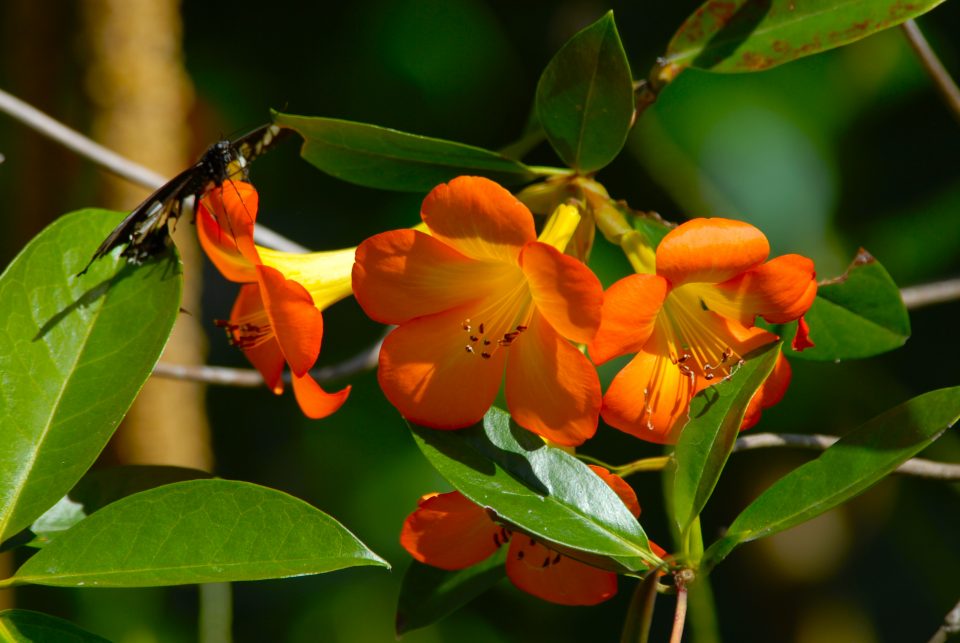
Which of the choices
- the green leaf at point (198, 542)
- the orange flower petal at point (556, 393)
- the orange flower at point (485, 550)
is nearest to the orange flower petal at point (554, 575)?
the orange flower at point (485, 550)

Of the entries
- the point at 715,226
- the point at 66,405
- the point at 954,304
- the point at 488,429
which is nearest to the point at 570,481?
the point at 488,429

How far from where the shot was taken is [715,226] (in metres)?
0.75

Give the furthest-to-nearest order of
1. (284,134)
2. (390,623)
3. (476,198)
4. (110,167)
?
(390,623) → (110,167) → (284,134) → (476,198)

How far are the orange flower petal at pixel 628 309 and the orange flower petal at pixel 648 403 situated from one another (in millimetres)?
61

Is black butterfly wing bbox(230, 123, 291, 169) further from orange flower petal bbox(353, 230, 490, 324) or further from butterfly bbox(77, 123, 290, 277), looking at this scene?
orange flower petal bbox(353, 230, 490, 324)

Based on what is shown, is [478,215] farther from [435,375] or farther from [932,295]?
[932,295]

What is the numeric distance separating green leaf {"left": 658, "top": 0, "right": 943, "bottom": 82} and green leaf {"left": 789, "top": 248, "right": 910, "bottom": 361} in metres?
0.19

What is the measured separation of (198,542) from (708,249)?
406 mm

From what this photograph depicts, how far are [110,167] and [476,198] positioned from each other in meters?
0.62

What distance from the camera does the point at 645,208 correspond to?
1942 millimetres

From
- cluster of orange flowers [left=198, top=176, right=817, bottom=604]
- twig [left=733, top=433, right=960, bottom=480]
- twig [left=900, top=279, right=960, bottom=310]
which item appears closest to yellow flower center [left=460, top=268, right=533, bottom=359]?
cluster of orange flowers [left=198, top=176, right=817, bottom=604]

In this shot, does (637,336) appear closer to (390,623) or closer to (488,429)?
(488,429)

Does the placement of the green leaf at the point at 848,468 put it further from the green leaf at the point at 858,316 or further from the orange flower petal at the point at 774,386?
the green leaf at the point at 858,316

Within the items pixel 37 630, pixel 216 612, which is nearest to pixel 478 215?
pixel 37 630
